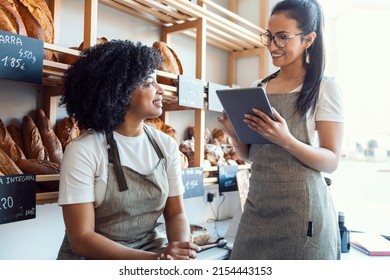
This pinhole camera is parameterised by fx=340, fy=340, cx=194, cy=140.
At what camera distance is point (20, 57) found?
861 mm

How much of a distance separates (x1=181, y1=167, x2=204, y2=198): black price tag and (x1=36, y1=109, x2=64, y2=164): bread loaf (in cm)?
50

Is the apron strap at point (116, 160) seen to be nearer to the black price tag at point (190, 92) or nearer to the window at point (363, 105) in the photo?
the black price tag at point (190, 92)

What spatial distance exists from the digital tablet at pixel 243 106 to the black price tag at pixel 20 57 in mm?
486

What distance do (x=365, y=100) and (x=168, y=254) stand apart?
154 cm

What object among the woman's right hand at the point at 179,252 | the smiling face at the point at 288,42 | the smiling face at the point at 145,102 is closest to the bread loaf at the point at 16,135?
the smiling face at the point at 145,102

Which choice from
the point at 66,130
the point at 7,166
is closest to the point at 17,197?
the point at 7,166

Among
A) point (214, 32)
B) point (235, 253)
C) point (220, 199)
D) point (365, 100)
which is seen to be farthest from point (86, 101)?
point (365, 100)

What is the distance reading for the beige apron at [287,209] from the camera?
885 millimetres

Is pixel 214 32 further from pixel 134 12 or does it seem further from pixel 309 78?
pixel 309 78

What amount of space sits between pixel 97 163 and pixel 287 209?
0.53 m

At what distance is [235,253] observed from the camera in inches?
39.0

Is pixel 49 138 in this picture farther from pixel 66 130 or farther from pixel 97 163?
pixel 97 163

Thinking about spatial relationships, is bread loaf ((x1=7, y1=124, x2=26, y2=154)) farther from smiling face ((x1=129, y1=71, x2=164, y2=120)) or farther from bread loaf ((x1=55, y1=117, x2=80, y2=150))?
smiling face ((x1=129, y1=71, x2=164, y2=120))

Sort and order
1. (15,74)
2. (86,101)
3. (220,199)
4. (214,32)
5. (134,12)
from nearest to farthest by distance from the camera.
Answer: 1. (15,74)
2. (86,101)
3. (134,12)
4. (214,32)
5. (220,199)
